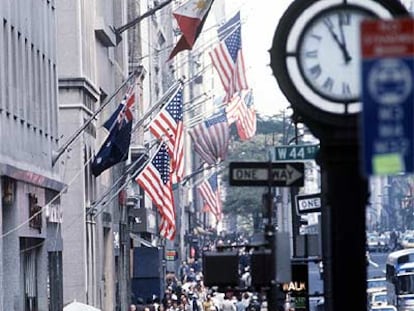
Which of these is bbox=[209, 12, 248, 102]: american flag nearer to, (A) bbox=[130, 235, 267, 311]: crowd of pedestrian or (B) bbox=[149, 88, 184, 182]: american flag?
(B) bbox=[149, 88, 184, 182]: american flag

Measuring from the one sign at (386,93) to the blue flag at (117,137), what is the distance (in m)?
30.2

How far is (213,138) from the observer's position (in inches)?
2141

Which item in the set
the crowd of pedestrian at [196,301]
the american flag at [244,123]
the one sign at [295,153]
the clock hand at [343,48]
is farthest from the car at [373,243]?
the clock hand at [343,48]

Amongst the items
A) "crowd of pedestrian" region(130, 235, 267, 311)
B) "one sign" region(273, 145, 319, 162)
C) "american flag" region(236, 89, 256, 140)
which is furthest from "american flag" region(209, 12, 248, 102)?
"one sign" region(273, 145, 319, 162)

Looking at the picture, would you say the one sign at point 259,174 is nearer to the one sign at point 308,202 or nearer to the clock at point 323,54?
the clock at point 323,54

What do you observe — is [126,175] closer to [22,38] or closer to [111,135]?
[111,135]

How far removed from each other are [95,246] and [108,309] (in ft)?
17.1

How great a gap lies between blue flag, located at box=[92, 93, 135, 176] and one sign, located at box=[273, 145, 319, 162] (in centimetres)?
2002

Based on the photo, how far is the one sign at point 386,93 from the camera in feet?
27.1

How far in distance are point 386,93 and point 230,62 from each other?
132 feet

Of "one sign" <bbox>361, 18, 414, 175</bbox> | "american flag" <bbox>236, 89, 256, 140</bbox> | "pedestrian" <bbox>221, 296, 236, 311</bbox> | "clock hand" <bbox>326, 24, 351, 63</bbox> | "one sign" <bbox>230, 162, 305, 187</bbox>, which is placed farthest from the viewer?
"american flag" <bbox>236, 89, 256, 140</bbox>

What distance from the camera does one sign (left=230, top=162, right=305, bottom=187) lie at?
14203 millimetres

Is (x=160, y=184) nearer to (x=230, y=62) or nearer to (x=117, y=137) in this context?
(x=230, y=62)

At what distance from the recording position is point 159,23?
278 feet
